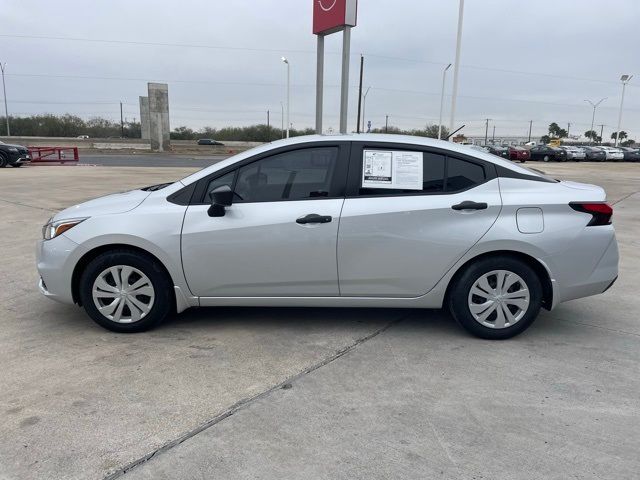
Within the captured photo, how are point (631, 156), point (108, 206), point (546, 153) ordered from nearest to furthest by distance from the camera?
point (108, 206), point (546, 153), point (631, 156)

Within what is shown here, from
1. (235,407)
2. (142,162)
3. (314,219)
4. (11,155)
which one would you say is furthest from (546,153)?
(235,407)

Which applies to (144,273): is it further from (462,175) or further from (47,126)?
(47,126)

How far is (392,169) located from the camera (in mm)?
4121

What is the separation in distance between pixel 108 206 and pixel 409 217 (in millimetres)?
2417

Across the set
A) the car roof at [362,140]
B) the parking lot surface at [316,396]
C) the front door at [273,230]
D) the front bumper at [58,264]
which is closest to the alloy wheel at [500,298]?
the parking lot surface at [316,396]

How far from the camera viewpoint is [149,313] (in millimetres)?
4152

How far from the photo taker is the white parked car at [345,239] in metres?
3.99

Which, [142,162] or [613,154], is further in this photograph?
[613,154]

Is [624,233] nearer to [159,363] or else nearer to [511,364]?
[511,364]

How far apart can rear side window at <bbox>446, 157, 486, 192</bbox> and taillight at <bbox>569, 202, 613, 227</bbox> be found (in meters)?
0.74

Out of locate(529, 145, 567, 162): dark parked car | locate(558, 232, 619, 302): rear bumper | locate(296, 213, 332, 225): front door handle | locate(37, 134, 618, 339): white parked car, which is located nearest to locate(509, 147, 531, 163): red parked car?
locate(529, 145, 567, 162): dark parked car

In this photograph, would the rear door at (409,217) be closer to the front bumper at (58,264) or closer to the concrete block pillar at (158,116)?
the front bumper at (58,264)

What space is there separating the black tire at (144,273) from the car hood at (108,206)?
34 centimetres

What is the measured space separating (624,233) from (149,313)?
831cm
